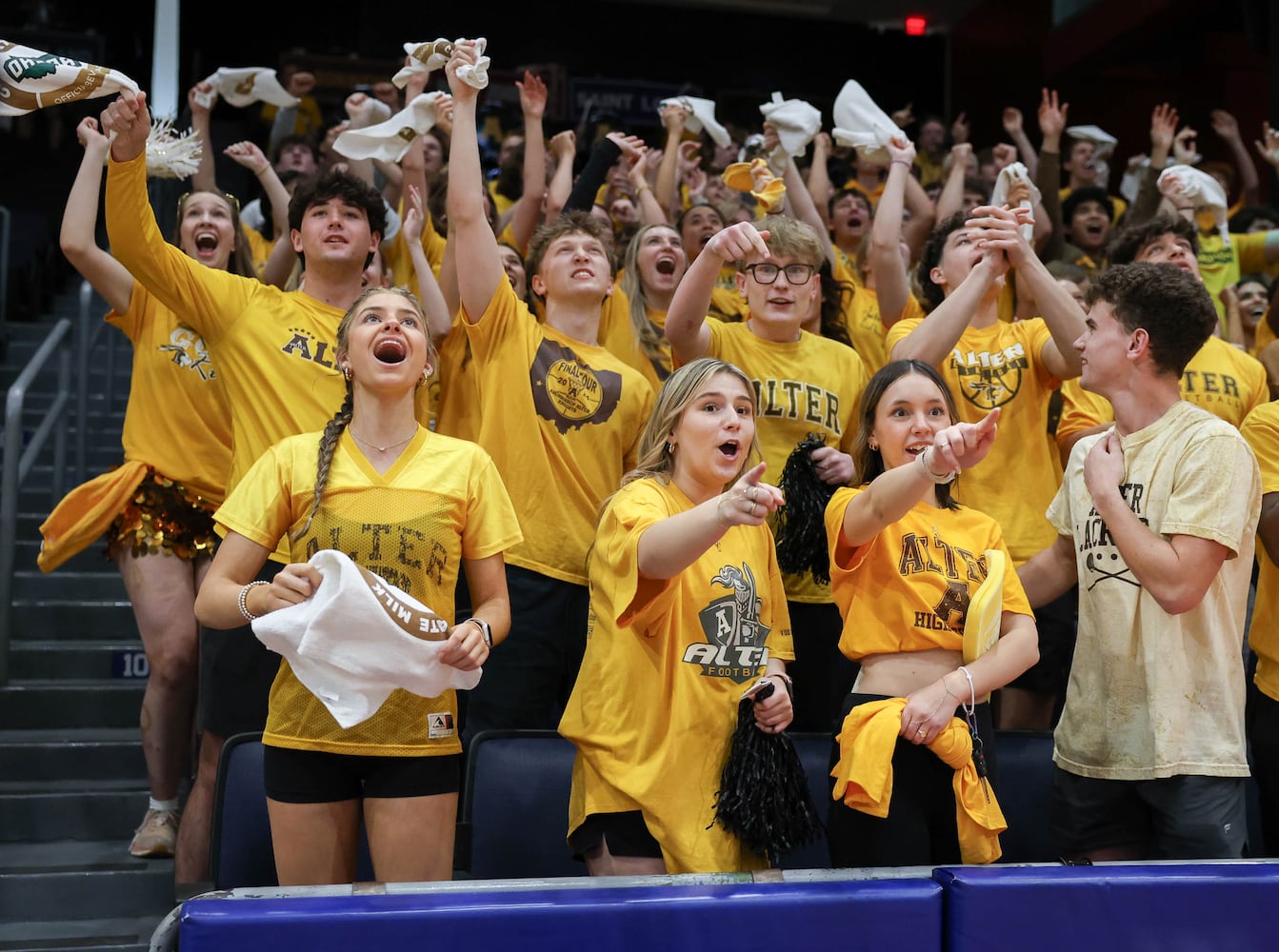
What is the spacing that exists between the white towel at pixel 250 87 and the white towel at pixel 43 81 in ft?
6.98

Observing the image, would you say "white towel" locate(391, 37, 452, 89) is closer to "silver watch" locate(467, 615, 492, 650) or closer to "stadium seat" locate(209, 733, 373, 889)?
"silver watch" locate(467, 615, 492, 650)

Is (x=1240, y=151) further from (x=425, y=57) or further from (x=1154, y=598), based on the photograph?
(x=1154, y=598)

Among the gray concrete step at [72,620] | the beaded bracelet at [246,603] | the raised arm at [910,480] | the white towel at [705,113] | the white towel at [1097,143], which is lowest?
the gray concrete step at [72,620]

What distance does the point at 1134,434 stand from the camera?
302 centimetres

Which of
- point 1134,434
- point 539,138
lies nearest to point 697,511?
point 1134,434

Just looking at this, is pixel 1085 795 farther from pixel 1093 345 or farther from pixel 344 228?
pixel 344 228

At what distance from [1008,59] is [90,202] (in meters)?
11.1

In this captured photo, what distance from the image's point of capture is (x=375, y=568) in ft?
9.02

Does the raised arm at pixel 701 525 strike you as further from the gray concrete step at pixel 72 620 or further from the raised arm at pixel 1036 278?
the gray concrete step at pixel 72 620

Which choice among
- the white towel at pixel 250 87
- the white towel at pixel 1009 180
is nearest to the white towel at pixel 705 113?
the white towel at pixel 1009 180

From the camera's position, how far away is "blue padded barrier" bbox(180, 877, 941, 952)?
6.83ft

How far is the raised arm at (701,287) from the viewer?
320 cm

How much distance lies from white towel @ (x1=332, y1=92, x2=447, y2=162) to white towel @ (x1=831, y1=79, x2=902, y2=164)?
188 cm

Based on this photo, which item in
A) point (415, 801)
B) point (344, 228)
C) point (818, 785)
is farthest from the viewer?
point (344, 228)
